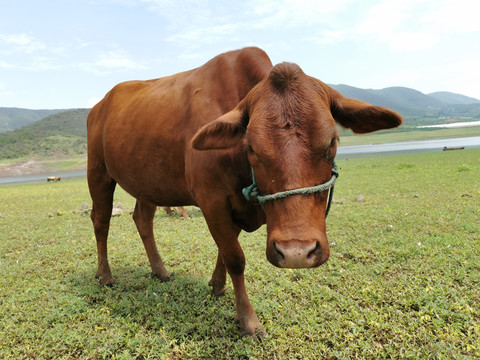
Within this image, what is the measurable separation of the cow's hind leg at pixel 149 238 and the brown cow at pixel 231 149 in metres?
0.02

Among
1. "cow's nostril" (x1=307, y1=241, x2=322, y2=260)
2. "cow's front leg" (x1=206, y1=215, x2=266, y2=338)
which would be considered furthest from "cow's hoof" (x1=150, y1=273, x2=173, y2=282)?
"cow's nostril" (x1=307, y1=241, x2=322, y2=260)

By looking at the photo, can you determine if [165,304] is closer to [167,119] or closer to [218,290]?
[218,290]

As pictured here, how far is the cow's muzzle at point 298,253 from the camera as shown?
6.11ft

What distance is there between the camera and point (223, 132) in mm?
2398

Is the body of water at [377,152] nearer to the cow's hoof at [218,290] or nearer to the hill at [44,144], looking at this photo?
the hill at [44,144]

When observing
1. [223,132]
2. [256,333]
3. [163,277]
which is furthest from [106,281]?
[223,132]

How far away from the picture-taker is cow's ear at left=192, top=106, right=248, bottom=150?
235 cm

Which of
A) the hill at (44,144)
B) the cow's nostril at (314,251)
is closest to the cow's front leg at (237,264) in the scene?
the cow's nostril at (314,251)

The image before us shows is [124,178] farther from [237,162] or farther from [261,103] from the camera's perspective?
[261,103]

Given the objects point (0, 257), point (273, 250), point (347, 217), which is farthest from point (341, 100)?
point (0, 257)

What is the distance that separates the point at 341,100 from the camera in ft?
7.76

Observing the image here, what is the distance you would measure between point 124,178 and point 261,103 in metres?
2.47

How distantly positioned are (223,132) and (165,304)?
8.15ft

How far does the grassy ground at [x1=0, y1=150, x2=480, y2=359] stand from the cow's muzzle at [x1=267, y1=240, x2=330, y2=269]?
1.32m
